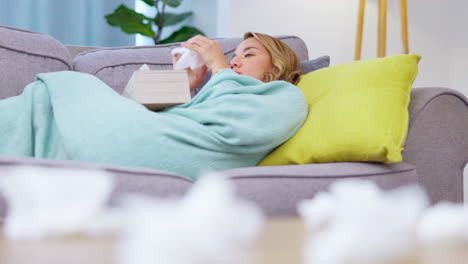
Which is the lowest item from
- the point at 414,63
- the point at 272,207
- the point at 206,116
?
the point at 272,207

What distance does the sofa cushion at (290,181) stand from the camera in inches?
44.4

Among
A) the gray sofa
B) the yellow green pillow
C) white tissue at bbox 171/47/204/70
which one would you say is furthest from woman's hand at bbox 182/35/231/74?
the yellow green pillow

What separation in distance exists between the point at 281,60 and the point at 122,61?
0.56m

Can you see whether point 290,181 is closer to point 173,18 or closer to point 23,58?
point 23,58

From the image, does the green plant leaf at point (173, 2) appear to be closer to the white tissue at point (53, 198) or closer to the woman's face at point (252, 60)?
the woman's face at point (252, 60)

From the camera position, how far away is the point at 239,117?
4.62ft

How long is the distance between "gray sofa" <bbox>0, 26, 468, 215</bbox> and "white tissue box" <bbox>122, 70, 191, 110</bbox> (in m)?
0.32

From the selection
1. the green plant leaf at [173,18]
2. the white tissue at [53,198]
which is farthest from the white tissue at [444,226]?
the green plant leaf at [173,18]

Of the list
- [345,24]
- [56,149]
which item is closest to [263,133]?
[56,149]

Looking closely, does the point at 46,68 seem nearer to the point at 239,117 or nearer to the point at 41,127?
the point at 41,127

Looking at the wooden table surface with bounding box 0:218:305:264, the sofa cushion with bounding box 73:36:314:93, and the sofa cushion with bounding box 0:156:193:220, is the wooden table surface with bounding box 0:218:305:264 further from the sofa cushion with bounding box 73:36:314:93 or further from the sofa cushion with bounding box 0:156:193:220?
the sofa cushion with bounding box 73:36:314:93

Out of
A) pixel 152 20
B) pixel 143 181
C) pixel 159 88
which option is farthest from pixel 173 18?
pixel 143 181

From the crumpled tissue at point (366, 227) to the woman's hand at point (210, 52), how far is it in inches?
61.5

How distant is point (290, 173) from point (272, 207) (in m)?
0.10
